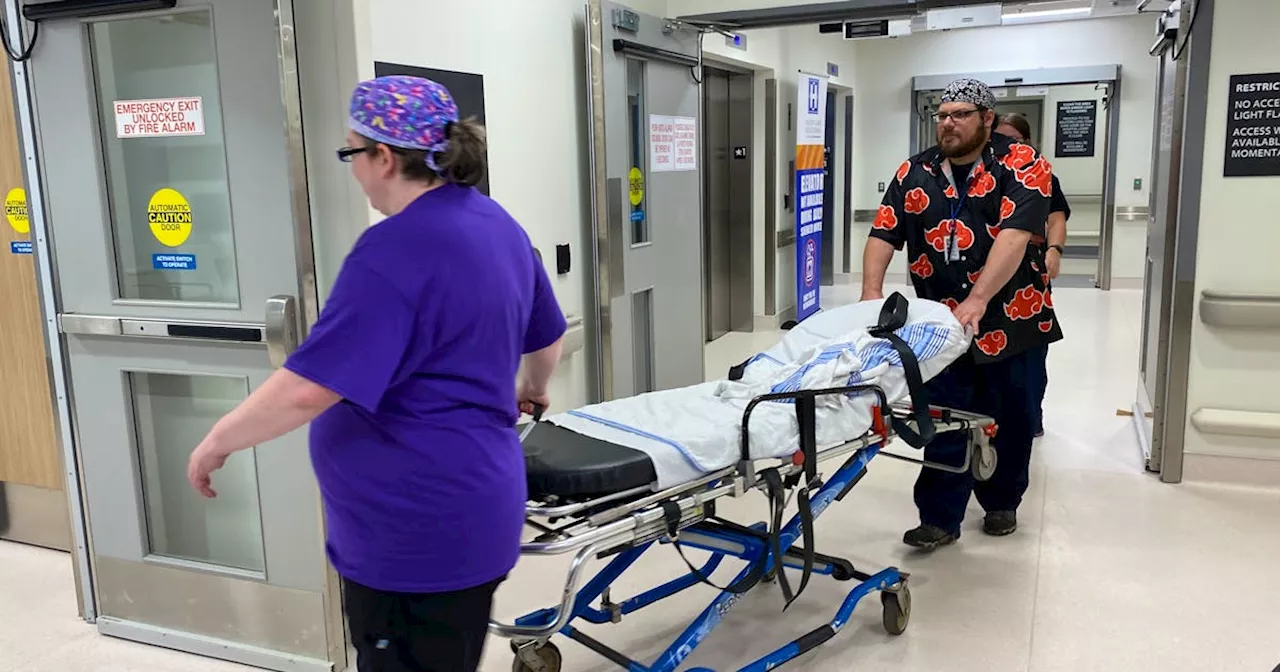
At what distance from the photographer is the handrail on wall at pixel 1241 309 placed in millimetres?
3711

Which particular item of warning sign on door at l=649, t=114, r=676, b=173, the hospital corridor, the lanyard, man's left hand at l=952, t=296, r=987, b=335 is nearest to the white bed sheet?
the hospital corridor

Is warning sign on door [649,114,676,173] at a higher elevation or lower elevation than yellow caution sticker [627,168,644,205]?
higher

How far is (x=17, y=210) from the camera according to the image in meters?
3.36

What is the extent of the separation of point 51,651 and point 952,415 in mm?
2744

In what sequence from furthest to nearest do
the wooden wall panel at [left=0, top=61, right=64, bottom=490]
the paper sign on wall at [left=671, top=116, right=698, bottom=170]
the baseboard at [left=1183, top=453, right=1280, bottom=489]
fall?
1. the paper sign on wall at [left=671, top=116, right=698, bottom=170]
2. the baseboard at [left=1183, top=453, right=1280, bottom=489]
3. the wooden wall panel at [left=0, top=61, right=64, bottom=490]

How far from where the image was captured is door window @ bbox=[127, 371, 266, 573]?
9.05 feet

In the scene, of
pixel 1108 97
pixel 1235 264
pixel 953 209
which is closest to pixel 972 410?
pixel 953 209

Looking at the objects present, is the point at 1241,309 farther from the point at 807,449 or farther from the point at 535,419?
the point at 535,419

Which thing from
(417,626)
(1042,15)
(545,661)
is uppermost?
(1042,15)

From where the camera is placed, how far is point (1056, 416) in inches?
197

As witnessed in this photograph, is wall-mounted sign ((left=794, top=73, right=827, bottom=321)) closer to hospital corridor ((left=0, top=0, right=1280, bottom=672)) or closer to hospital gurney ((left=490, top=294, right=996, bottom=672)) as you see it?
hospital corridor ((left=0, top=0, right=1280, bottom=672))

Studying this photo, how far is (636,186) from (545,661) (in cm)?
238

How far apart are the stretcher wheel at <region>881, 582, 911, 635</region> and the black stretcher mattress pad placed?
43.7 inches

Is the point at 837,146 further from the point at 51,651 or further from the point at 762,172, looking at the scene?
the point at 51,651
